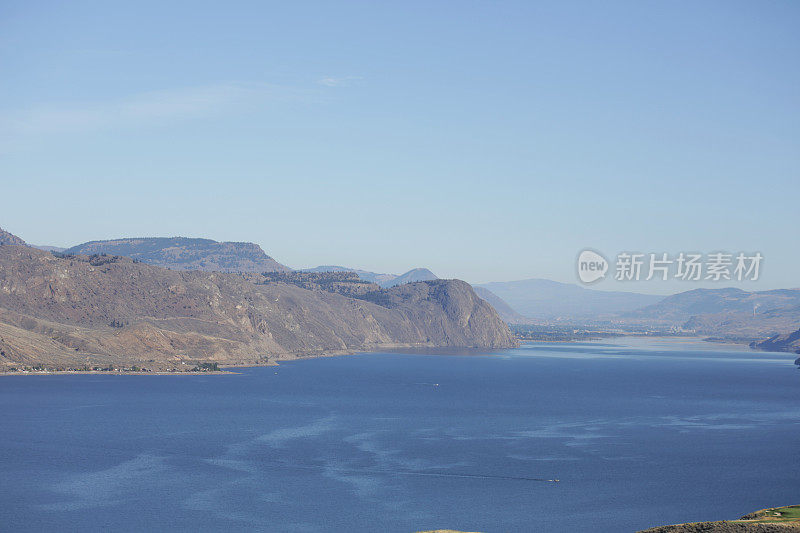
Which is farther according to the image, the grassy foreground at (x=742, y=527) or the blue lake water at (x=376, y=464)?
the blue lake water at (x=376, y=464)

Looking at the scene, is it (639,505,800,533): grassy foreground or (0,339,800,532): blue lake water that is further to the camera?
(0,339,800,532): blue lake water

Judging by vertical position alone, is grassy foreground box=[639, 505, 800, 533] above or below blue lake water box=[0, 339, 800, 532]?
above

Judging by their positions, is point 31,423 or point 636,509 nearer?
point 636,509

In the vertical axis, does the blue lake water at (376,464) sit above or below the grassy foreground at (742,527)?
below

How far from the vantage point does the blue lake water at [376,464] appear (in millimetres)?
83938

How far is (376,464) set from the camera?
10694 cm

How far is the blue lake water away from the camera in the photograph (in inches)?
3305

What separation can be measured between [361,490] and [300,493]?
6.30 meters

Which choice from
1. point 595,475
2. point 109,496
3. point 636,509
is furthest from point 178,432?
point 636,509

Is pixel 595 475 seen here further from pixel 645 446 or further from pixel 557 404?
pixel 557 404

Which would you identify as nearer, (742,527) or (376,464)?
(742,527)

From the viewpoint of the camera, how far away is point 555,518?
84062 mm

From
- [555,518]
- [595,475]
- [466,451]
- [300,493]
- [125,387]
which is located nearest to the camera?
[555,518]

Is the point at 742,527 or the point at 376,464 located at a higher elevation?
the point at 742,527
